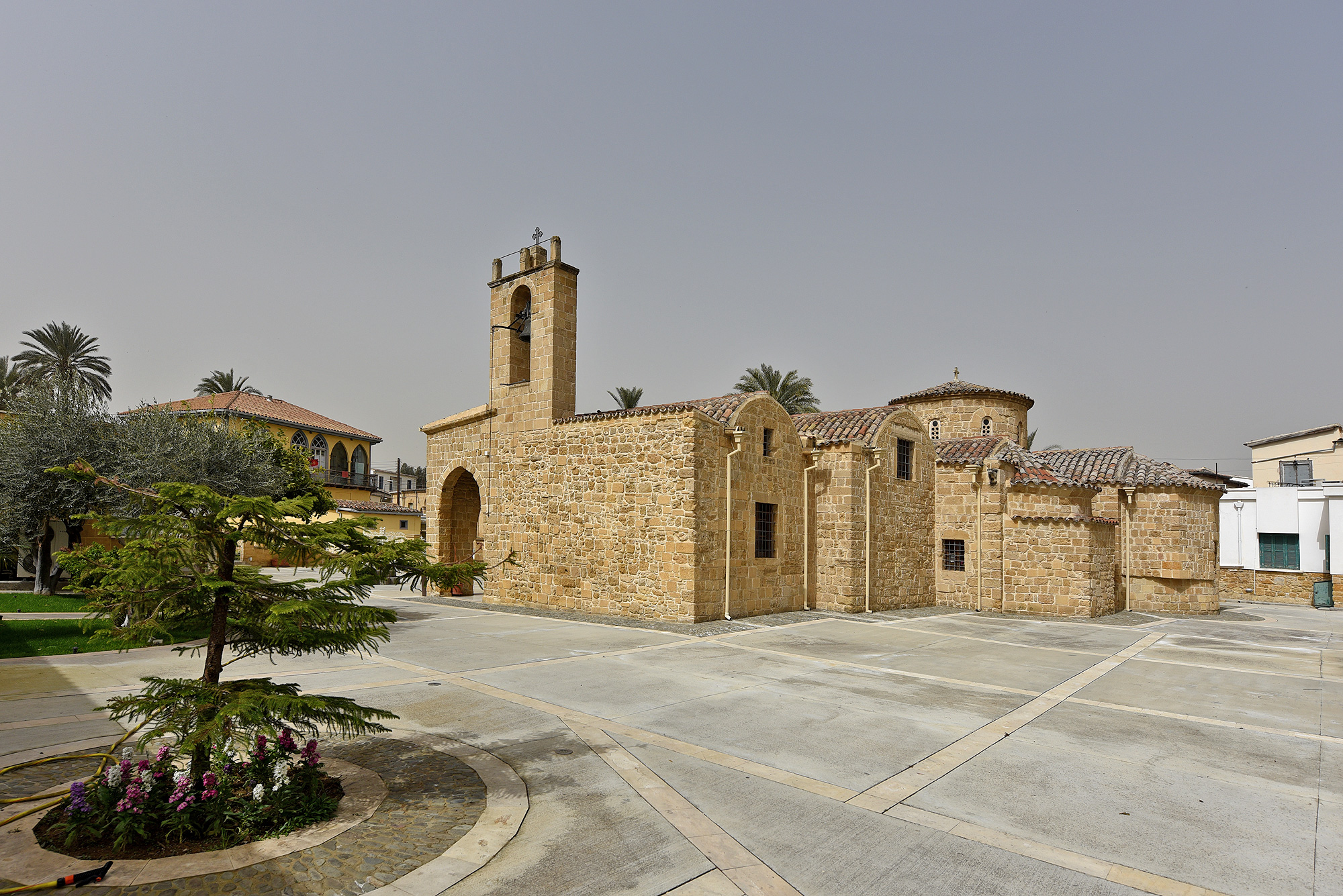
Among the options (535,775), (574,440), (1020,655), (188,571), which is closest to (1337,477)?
(1020,655)

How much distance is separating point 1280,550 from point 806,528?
21796mm

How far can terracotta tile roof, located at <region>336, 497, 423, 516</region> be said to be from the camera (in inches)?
1800

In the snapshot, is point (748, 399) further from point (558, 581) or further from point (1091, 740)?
point (1091, 740)

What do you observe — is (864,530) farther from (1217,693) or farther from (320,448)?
(320,448)

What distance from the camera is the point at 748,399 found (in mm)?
17422

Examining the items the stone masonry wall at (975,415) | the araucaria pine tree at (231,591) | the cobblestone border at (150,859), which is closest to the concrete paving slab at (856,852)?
the cobblestone border at (150,859)

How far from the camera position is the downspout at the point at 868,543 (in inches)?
747

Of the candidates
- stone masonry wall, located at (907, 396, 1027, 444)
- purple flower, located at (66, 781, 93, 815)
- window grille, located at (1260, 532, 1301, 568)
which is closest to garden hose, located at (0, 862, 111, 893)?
purple flower, located at (66, 781, 93, 815)

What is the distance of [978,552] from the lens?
2075cm

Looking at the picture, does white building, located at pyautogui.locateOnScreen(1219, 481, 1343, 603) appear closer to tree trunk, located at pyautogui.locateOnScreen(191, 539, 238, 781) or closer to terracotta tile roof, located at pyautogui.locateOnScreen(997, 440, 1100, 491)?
terracotta tile roof, located at pyautogui.locateOnScreen(997, 440, 1100, 491)

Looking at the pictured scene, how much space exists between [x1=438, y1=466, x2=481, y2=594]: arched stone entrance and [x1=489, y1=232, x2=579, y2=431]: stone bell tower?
3754mm

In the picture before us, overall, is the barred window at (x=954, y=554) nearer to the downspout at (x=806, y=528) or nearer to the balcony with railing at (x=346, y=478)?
the downspout at (x=806, y=528)

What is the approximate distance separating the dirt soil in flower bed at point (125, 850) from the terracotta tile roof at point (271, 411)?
141ft

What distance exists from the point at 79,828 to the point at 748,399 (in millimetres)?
14717
